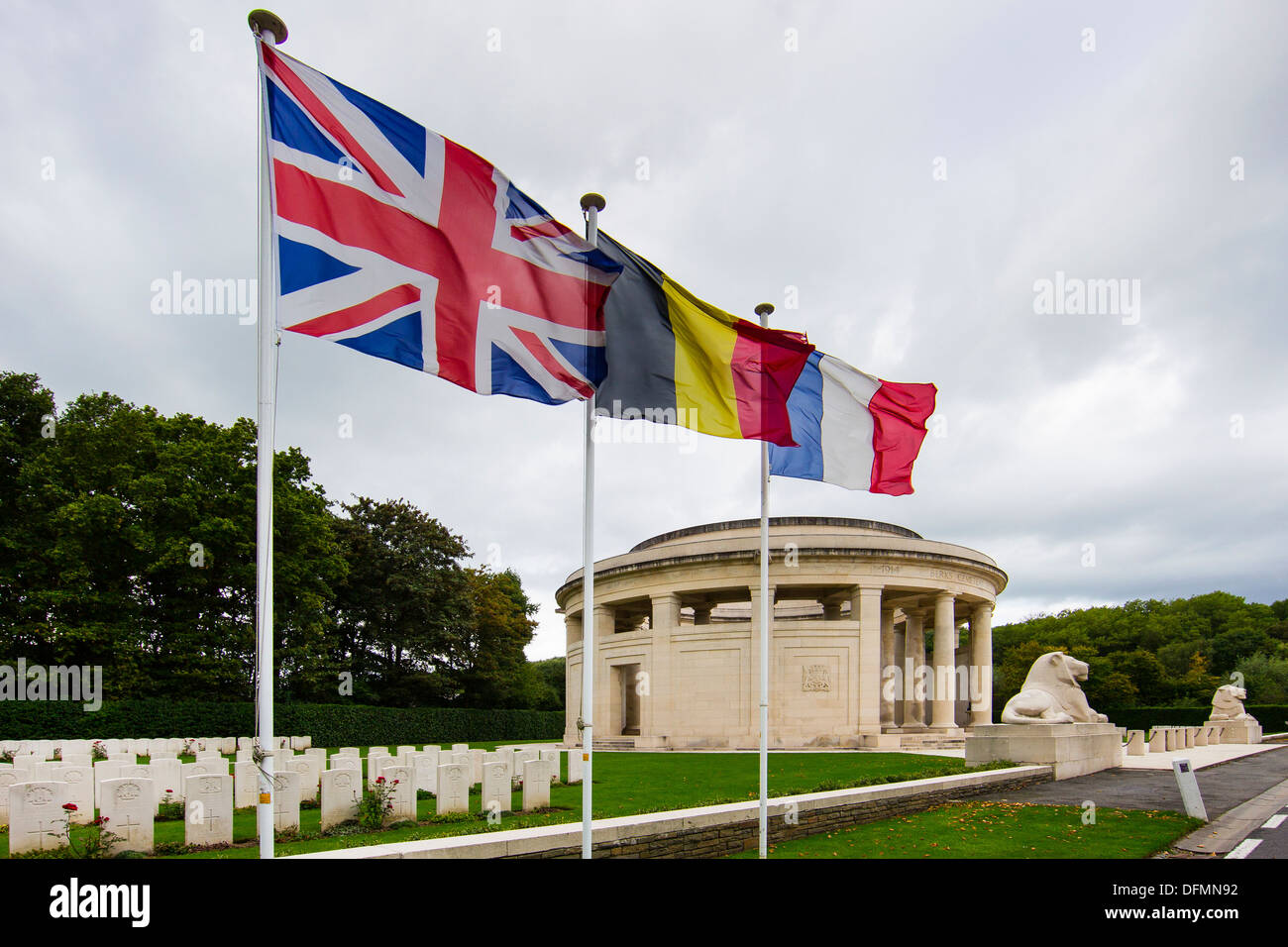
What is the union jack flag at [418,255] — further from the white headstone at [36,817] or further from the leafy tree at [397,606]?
the leafy tree at [397,606]

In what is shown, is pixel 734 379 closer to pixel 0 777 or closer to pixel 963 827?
pixel 963 827

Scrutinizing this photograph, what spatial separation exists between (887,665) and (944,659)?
353 centimetres

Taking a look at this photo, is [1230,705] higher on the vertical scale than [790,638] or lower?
lower

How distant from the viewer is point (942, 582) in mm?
38344

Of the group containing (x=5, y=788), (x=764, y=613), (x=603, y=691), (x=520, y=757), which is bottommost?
(x=603, y=691)

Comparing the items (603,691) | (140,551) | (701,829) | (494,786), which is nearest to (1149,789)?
(701,829)

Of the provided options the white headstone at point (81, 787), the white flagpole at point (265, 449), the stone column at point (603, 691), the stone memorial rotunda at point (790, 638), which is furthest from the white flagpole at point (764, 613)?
the stone column at point (603, 691)

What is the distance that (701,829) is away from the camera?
10.1 meters

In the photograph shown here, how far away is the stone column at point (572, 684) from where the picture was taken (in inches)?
Answer: 1706

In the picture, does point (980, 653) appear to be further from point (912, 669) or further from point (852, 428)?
point (852, 428)

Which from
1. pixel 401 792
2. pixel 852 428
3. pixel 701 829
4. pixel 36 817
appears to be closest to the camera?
pixel 36 817

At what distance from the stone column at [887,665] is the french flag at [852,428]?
29.0 metres

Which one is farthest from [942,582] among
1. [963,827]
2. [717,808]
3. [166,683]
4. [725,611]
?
[166,683]
